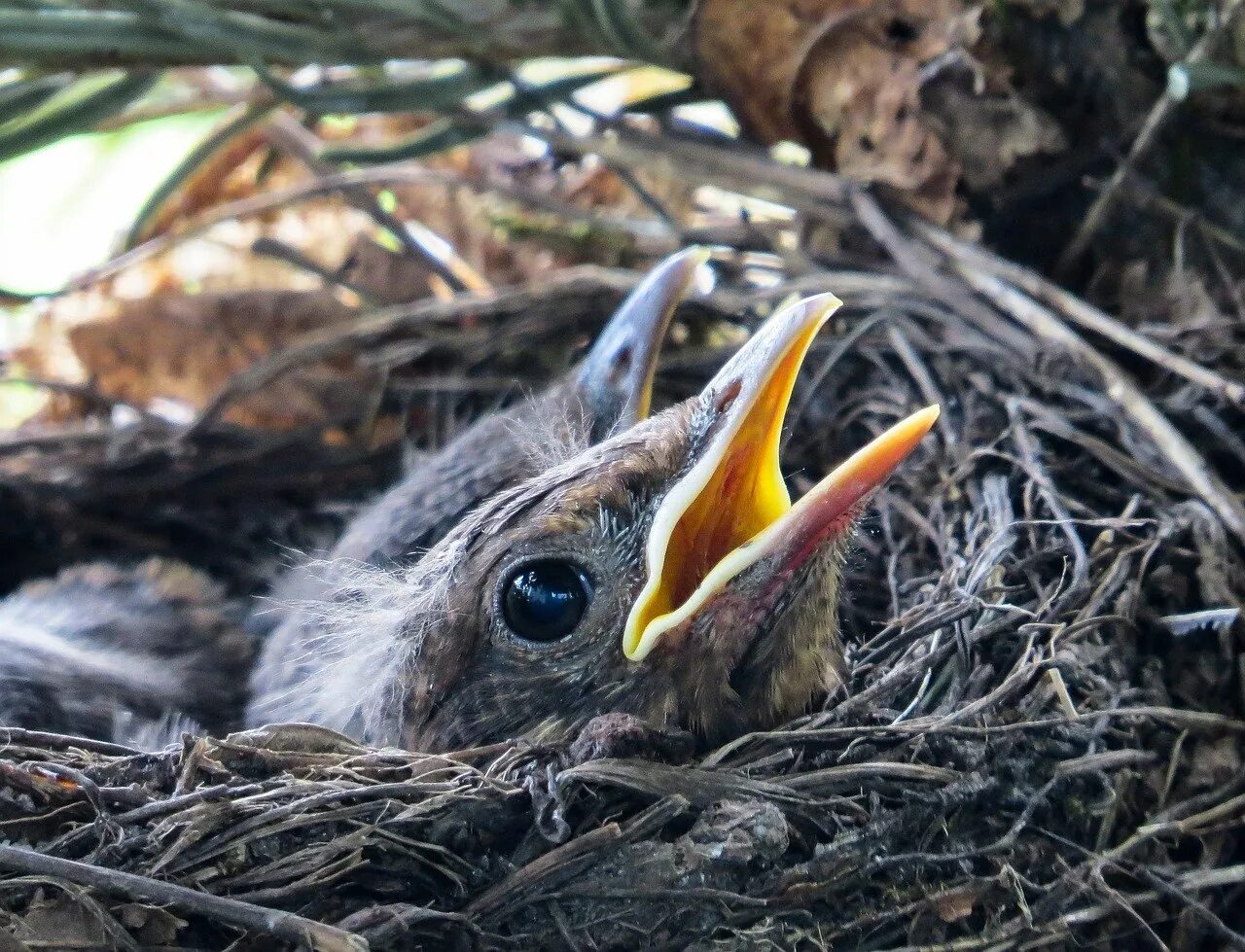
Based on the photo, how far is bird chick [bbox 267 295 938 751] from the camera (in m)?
1.18

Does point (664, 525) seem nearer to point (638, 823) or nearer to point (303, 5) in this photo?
point (638, 823)

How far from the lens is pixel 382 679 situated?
4.74 ft

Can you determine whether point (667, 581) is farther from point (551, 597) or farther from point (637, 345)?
point (637, 345)

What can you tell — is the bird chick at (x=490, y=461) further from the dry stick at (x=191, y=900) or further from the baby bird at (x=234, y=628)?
the dry stick at (x=191, y=900)

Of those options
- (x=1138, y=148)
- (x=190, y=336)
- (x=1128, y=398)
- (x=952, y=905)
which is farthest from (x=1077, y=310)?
(x=190, y=336)

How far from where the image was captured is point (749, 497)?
1257mm

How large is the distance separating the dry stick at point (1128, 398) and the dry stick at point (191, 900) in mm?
959

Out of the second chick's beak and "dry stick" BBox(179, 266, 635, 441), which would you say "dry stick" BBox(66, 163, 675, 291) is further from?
the second chick's beak

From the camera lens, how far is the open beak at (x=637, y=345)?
1.71 meters

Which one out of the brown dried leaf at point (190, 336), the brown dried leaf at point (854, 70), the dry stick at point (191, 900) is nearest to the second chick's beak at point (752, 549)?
the dry stick at point (191, 900)

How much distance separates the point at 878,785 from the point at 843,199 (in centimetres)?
101

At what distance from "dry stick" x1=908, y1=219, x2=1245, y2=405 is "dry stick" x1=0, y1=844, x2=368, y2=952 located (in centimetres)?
107

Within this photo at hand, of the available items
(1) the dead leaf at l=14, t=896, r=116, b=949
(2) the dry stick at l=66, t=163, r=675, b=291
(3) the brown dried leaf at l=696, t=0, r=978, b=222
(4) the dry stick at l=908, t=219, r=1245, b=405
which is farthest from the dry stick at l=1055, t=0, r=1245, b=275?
(1) the dead leaf at l=14, t=896, r=116, b=949

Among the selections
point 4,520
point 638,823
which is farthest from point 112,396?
point 638,823
